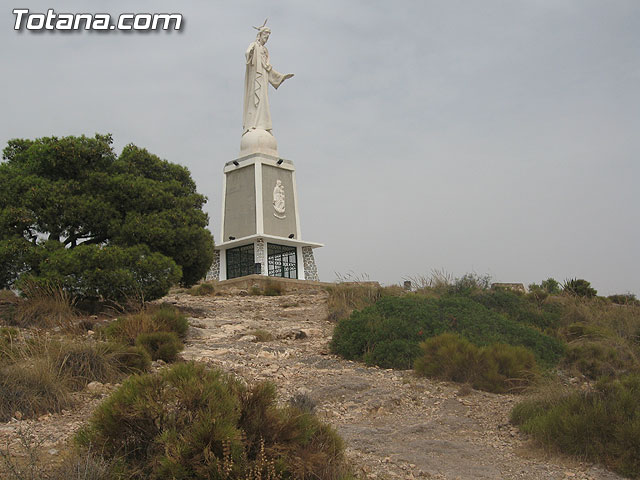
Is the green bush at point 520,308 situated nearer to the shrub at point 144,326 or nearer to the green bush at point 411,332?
the green bush at point 411,332

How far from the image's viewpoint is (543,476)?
5312 millimetres

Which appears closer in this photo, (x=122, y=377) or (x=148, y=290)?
(x=122, y=377)

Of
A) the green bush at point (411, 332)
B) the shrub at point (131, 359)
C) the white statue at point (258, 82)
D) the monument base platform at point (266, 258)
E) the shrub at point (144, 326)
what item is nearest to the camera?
the shrub at point (131, 359)

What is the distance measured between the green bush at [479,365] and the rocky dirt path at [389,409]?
23 cm

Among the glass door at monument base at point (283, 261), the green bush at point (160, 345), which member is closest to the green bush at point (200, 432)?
the green bush at point (160, 345)

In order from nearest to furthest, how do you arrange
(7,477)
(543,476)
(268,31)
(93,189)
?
(7,477), (543,476), (93,189), (268,31)

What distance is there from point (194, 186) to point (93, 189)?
2.70 m

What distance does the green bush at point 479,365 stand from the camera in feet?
27.2

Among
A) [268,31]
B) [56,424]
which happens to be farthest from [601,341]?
[268,31]

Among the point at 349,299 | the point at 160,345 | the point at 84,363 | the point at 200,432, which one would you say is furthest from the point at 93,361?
the point at 349,299

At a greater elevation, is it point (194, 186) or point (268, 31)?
point (268, 31)

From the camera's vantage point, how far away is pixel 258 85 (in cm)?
3044

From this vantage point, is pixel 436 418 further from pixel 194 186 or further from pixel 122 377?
pixel 194 186

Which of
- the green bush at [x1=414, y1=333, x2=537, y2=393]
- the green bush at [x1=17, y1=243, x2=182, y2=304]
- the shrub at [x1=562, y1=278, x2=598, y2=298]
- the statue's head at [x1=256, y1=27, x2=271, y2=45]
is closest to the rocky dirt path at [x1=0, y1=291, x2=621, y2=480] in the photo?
the green bush at [x1=414, y1=333, x2=537, y2=393]
